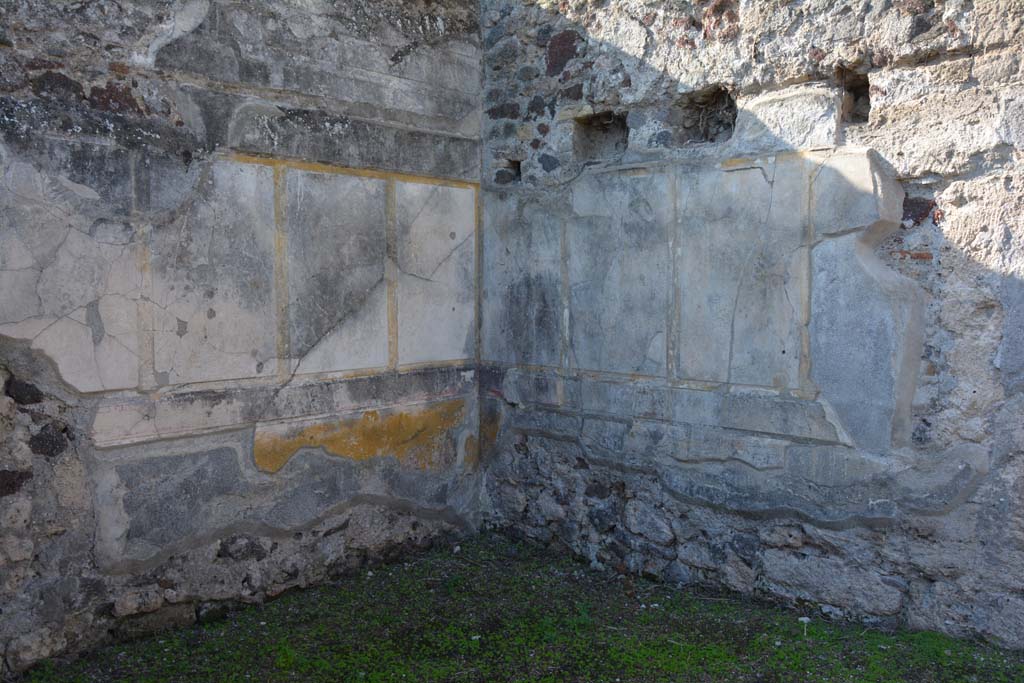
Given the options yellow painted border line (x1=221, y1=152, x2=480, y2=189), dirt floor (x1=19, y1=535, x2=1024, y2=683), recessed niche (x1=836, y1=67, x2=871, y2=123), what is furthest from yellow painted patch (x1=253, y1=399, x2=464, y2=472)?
recessed niche (x1=836, y1=67, x2=871, y2=123)

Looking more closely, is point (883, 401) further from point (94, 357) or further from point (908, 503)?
point (94, 357)

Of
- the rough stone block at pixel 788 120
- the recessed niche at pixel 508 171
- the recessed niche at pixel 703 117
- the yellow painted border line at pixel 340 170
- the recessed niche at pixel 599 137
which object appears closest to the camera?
the rough stone block at pixel 788 120

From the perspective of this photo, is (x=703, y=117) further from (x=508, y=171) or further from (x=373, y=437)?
(x=373, y=437)

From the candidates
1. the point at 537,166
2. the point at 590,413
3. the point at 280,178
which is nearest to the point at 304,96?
the point at 280,178

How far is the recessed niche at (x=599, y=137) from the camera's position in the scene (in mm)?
4258

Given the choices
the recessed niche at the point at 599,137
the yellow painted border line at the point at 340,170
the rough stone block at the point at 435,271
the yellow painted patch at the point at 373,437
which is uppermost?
the recessed niche at the point at 599,137

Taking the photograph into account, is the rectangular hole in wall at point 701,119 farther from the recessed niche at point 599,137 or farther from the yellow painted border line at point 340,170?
the yellow painted border line at point 340,170

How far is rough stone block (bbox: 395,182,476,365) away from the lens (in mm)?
4344

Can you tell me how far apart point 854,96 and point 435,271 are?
7.09 feet

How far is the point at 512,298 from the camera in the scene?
15.1ft

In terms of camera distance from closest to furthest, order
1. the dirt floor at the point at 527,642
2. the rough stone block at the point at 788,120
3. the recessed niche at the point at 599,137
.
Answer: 1. the dirt floor at the point at 527,642
2. the rough stone block at the point at 788,120
3. the recessed niche at the point at 599,137

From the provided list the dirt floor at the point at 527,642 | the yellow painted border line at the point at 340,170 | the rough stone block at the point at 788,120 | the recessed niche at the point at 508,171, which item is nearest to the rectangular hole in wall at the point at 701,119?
the rough stone block at the point at 788,120

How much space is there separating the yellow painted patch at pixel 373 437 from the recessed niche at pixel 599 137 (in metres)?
1.49

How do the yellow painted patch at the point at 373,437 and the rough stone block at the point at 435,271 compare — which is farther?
the rough stone block at the point at 435,271
